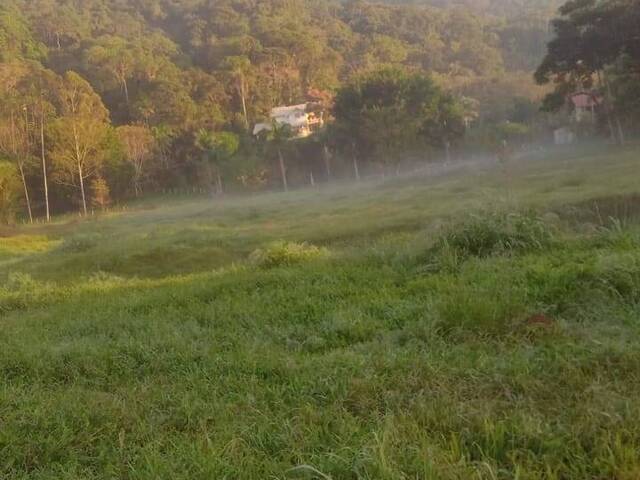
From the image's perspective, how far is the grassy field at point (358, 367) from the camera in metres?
3.39

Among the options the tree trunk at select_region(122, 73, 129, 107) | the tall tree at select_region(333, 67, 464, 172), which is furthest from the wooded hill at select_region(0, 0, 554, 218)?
the tall tree at select_region(333, 67, 464, 172)

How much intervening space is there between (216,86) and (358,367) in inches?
2561

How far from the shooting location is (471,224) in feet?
31.8

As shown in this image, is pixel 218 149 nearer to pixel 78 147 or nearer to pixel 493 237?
pixel 78 147

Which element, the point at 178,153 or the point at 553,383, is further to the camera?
the point at 178,153

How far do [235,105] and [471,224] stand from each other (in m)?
63.1

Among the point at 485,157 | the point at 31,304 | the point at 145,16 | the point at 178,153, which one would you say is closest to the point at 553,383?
the point at 31,304

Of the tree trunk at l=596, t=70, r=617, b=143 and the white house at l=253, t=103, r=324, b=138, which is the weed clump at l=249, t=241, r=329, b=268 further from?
the white house at l=253, t=103, r=324, b=138

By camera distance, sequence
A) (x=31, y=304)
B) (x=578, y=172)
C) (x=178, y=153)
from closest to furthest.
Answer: (x=31, y=304), (x=578, y=172), (x=178, y=153)

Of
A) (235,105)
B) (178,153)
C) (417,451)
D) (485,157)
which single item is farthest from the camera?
(235,105)

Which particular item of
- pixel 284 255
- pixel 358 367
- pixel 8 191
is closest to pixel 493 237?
pixel 284 255

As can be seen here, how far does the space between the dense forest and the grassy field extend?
40.2 metres

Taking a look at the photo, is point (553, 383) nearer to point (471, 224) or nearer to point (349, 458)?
point (349, 458)

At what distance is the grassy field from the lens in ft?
11.1
